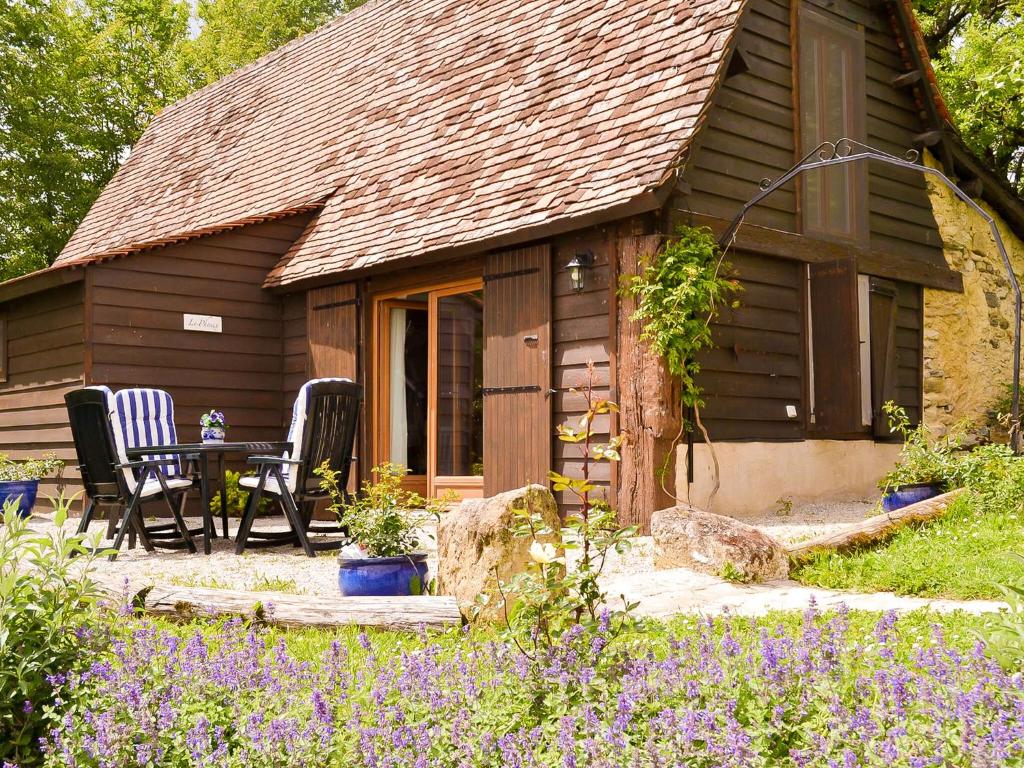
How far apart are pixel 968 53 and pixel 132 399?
11020mm

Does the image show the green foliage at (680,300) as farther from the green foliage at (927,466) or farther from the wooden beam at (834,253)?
the green foliage at (927,466)

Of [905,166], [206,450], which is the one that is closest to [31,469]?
[206,450]

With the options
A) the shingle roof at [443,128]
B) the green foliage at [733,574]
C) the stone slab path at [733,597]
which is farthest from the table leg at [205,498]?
the green foliage at [733,574]

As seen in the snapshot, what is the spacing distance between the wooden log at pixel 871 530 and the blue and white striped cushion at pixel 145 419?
4600 mm

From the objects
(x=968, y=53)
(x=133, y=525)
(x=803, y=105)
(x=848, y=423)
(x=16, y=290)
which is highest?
(x=968, y=53)

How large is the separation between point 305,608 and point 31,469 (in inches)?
298

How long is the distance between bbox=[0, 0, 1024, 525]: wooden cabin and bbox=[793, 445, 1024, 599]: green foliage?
2016mm

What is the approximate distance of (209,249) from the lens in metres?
10.6

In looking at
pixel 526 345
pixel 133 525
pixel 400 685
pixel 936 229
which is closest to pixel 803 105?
pixel 936 229

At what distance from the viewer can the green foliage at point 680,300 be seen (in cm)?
754

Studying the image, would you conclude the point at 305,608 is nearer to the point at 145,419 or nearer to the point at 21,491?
the point at 145,419

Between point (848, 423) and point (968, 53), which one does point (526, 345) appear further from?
point (968, 53)

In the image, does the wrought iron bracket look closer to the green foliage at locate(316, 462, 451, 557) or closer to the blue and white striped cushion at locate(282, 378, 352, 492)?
the blue and white striped cushion at locate(282, 378, 352, 492)

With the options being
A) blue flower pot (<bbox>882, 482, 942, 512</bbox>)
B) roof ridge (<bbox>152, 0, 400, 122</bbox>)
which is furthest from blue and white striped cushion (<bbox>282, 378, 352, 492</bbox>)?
roof ridge (<bbox>152, 0, 400, 122</bbox>)
